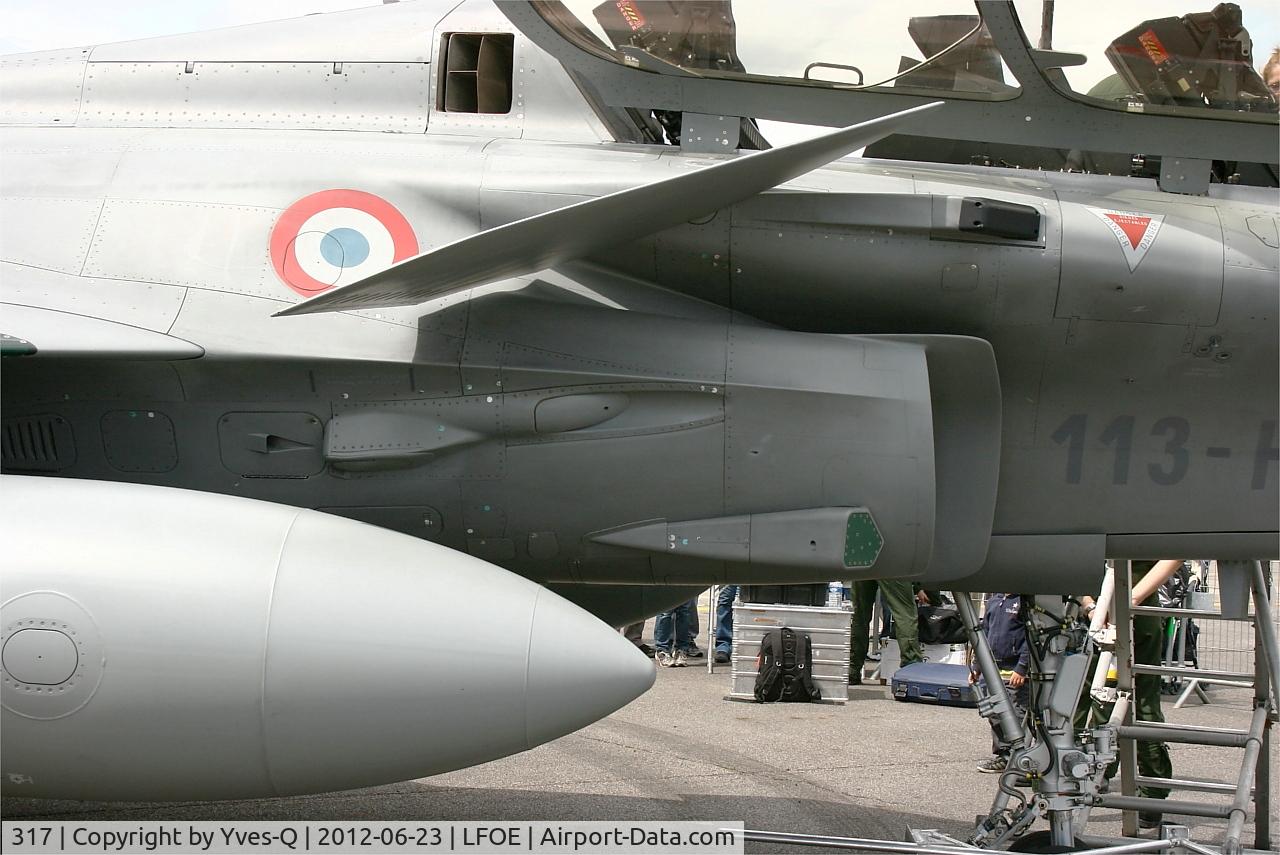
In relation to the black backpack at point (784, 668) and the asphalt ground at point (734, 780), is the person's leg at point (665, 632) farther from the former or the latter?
the asphalt ground at point (734, 780)

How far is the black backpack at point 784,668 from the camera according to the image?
10.3 m

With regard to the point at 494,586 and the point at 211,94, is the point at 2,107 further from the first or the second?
the point at 494,586

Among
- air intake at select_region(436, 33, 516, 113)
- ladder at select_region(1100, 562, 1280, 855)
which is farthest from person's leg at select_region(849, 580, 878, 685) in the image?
air intake at select_region(436, 33, 516, 113)

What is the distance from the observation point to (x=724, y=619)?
12195 mm

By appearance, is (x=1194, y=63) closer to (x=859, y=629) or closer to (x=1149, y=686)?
(x=1149, y=686)

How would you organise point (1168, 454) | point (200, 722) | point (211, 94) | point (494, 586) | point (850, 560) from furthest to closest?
point (211, 94), point (1168, 454), point (850, 560), point (494, 586), point (200, 722)

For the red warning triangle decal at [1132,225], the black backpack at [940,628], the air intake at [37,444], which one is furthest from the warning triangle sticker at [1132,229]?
the black backpack at [940,628]

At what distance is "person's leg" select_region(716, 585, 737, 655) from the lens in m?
11.9

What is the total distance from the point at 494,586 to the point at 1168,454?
105 inches

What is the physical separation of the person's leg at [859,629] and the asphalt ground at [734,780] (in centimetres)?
176

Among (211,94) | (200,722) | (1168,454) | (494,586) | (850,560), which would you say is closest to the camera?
(200,722)

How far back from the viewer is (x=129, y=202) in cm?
487

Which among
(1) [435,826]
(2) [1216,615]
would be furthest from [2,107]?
(2) [1216,615]

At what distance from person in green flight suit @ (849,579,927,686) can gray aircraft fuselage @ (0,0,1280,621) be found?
6422 millimetres
